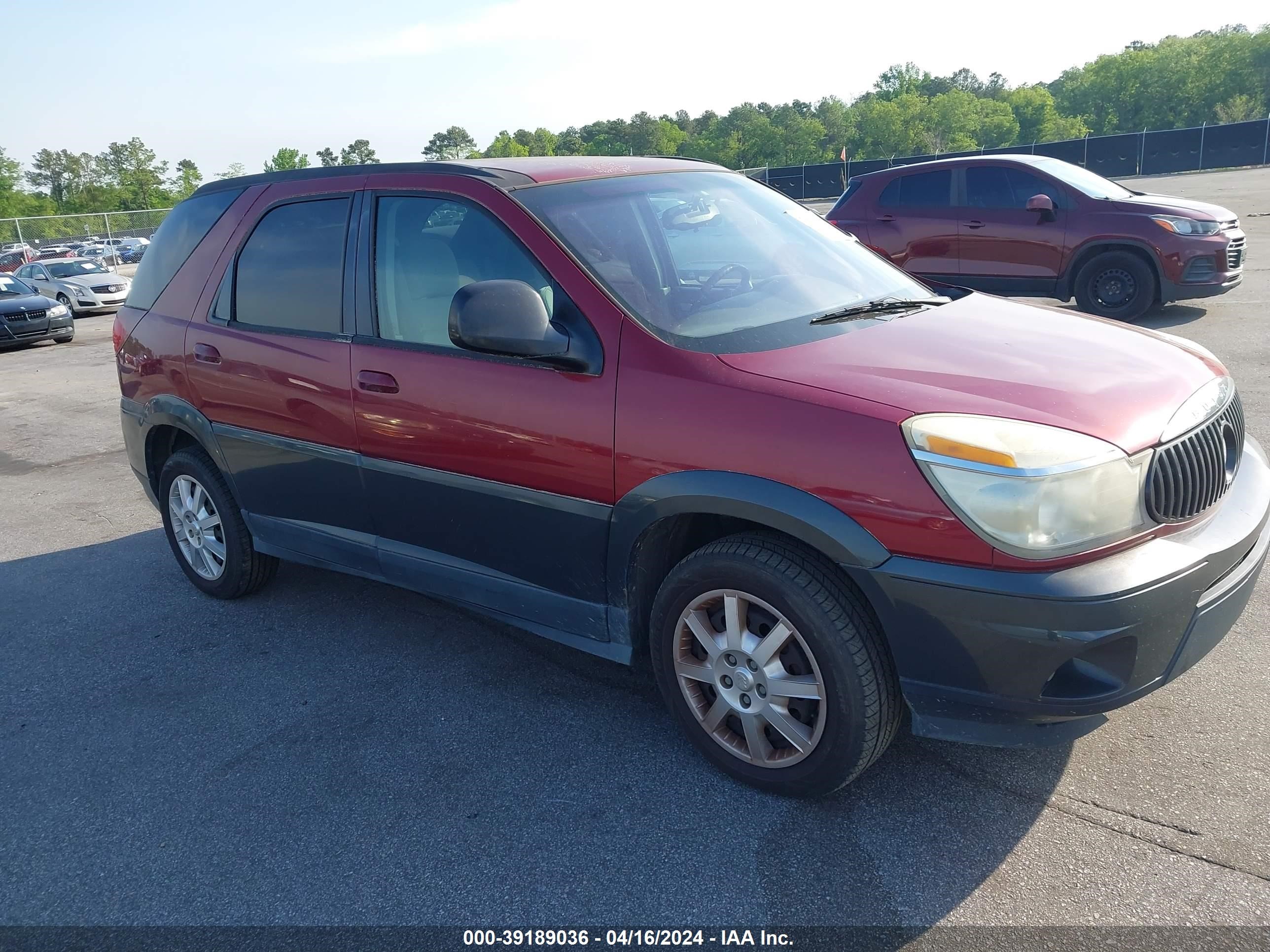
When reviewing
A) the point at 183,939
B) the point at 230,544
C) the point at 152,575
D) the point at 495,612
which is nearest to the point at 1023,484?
the point at 495,612

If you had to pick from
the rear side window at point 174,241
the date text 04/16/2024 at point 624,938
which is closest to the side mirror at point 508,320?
the date text 04/16/2024 at point 624,938

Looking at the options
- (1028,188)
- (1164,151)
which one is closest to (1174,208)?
(1028,188)

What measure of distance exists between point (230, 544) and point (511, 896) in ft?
8.85

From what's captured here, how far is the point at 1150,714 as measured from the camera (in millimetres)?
3191

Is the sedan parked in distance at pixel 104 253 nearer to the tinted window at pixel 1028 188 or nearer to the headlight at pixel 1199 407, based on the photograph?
the tinted window at pixel 1028 188

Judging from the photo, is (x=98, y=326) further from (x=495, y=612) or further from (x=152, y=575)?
(x=495, y=612)

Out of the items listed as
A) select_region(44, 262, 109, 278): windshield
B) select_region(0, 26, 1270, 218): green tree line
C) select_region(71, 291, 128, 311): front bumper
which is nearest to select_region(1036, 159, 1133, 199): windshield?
select_region(71, 291, 128, 311): front bumper

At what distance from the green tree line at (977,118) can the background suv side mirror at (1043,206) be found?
6163 cm

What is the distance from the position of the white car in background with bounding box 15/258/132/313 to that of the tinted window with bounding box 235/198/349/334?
20.6m

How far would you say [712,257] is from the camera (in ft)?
11.8

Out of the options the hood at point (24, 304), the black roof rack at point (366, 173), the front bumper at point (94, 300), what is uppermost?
the black roof rack at point (366, 173)

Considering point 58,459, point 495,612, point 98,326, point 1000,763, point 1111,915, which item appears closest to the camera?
point 1111,915

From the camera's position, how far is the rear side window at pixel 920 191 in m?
10.5

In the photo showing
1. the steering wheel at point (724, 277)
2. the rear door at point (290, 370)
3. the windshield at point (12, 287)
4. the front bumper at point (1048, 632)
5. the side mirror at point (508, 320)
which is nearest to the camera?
the front bumper at point (1048, 632)
